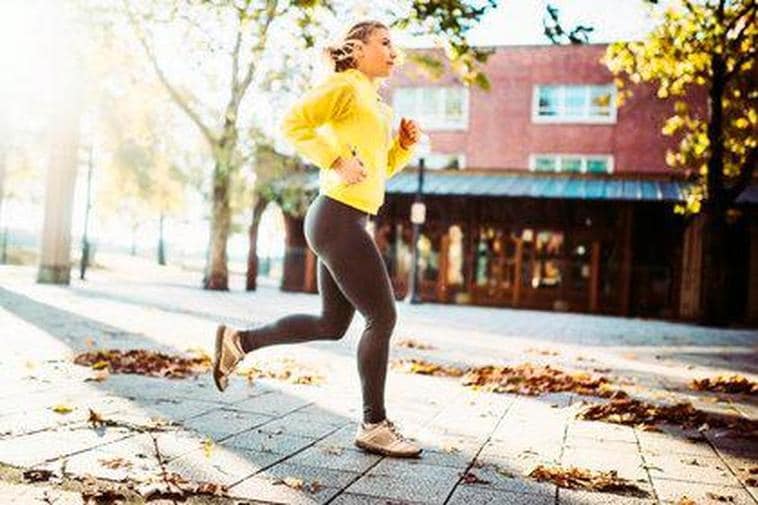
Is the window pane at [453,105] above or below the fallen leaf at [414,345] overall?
above

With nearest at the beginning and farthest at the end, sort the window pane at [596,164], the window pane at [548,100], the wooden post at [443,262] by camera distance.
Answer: the wooden post at [443,262] < the window pane at [596,164] < the window pane at [548,100]

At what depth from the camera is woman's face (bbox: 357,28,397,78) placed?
12.2ft

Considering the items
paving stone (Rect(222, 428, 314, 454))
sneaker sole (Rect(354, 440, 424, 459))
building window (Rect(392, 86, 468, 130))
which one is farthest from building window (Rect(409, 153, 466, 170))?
sneaker sole (Rect(354, 440, 424, 459))

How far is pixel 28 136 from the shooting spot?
34.4 metres

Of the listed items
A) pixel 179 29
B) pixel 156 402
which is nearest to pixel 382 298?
pixel 156 402

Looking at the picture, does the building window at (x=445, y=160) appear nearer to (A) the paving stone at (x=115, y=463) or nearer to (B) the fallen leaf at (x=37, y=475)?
(A) the paving stone at (x=115, y=463)

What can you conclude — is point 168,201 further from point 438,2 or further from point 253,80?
point 438,2

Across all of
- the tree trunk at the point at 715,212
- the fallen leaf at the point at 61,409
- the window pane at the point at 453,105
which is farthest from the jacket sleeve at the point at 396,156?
the window pane at the point at 453,105

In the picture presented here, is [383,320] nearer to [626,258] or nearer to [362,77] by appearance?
[362,77]

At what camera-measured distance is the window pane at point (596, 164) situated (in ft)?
86.5

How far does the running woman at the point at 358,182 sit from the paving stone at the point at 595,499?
0.77 meters

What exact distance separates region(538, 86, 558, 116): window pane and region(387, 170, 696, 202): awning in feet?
10.2

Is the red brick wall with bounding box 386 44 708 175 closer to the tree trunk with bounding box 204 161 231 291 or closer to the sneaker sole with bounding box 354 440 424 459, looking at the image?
the tree trunk with bounding box 204 161 231 291

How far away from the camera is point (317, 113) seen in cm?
361
